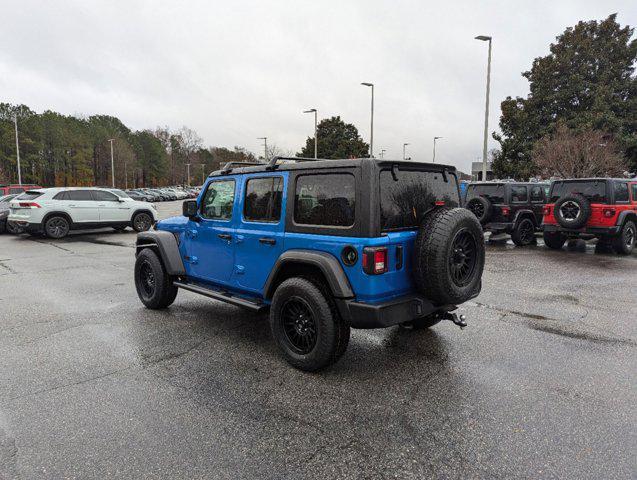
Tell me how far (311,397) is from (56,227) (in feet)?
47.2

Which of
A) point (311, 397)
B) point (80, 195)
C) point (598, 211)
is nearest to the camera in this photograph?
point (311, 397)

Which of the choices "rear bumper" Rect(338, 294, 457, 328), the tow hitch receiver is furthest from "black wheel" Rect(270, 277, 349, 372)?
the tow hitch receiver

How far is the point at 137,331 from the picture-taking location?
5.13 meters

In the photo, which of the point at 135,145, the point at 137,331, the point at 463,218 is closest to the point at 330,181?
the point at 463,218

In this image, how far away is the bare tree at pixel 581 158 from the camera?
75.9 feet

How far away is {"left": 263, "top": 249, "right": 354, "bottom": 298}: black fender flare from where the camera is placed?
11.7ft

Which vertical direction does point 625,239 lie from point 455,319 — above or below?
above

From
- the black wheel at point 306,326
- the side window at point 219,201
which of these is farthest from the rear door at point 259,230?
the black wheel at point 306,326

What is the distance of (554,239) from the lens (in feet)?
39.7

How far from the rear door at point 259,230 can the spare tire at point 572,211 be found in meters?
9.18

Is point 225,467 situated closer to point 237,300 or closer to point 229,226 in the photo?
point 237,300

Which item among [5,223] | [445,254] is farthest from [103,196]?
[445,254]

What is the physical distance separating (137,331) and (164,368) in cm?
130

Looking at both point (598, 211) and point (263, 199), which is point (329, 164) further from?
point (598, 211)
